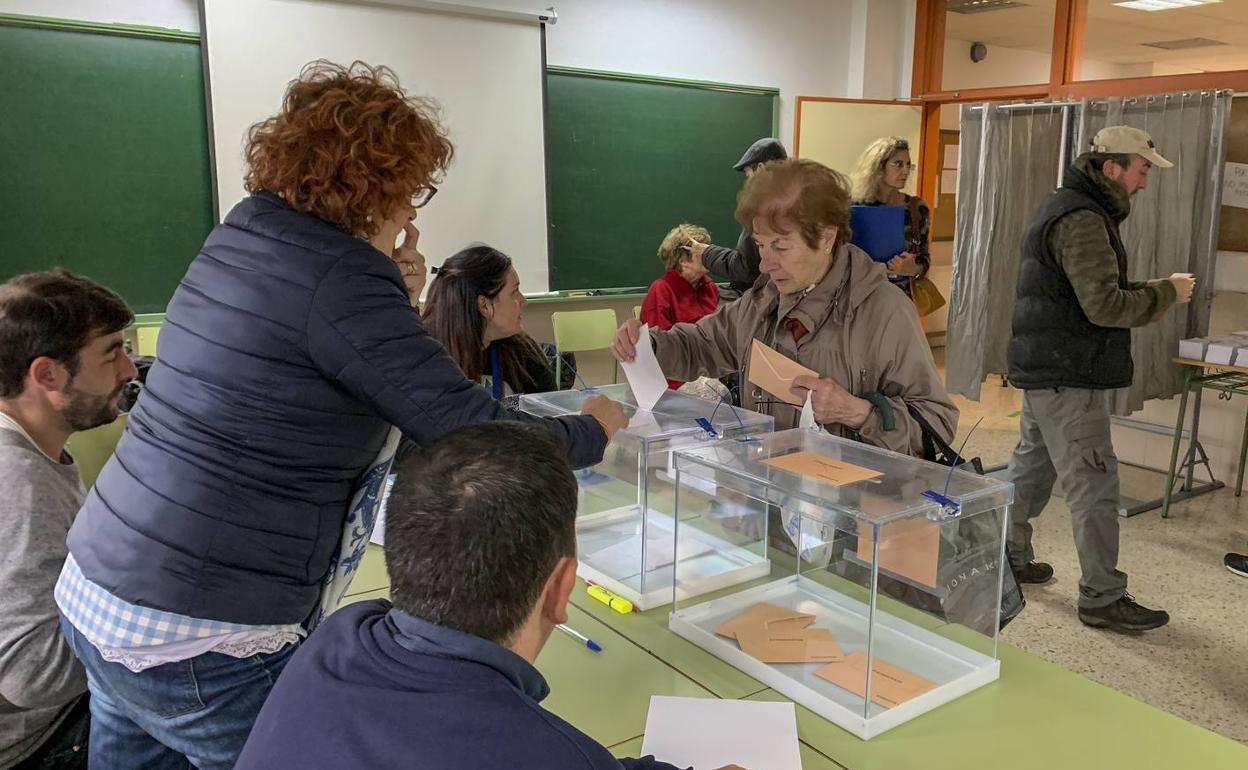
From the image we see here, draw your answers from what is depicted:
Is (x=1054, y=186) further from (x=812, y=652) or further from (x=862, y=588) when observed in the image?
(x=812, y=652)

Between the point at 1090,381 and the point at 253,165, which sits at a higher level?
the point at 253,165

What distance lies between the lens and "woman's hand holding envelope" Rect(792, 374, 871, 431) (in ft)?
5.89

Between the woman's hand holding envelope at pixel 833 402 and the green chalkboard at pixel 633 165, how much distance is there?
11.8 feet

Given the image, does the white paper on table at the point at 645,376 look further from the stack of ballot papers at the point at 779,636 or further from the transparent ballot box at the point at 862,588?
the stack of ballot papers at the point at 779,636

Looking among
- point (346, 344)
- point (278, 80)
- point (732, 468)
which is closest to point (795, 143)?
point (278, 80)

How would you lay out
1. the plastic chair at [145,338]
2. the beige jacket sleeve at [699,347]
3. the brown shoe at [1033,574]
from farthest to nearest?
the plastic chair at [145,338]
the brown shoe at [1033,574]
the beige jacket sleeve at [699,347]

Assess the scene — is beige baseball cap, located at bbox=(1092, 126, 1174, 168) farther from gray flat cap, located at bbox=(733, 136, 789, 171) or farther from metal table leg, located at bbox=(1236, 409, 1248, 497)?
metal table leg, located at bbox=(1236, 409, 1248, 497)

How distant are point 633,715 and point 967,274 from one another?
3995 mm

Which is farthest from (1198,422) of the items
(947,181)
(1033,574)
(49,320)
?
(49,320)

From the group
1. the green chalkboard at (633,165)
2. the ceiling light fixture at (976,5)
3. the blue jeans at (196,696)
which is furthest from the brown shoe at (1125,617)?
the ceiling light fixture at (976,5)

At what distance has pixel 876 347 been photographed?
6.28ft

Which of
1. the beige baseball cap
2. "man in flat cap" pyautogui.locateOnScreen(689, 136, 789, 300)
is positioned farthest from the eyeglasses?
"man in flat cap" pyautogui.locateOnScreen(689, 136, 789, 300)

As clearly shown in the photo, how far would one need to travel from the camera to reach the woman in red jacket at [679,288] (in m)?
4.71

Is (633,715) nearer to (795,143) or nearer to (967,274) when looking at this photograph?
(967,274)
